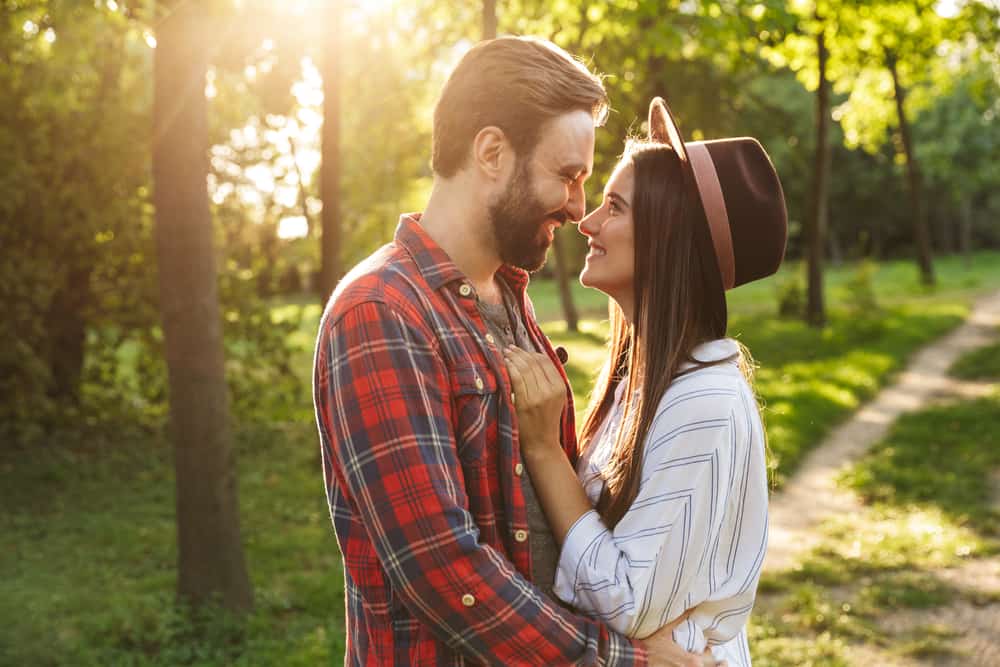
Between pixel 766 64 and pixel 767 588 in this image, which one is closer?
pixel 767 588

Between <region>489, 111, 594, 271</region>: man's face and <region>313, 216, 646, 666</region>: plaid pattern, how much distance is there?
16cm

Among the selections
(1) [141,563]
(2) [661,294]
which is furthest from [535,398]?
(1) [141,563]

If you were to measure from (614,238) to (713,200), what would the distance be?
0.31 metres

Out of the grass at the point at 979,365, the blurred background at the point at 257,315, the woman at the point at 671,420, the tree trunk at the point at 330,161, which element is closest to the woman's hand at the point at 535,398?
the woman at the point at 671,420

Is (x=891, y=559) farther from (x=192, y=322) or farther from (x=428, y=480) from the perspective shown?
(x=428, y=480)

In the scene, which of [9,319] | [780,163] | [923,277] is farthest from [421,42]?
[780,163]

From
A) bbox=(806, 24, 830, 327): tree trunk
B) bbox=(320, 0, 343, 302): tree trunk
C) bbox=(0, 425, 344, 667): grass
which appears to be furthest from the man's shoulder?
bbox=(806, 24, 830, 327): tree trunk

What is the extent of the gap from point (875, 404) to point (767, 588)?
6.52 metres

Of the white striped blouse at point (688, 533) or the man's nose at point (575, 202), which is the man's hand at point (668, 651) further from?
the man's nose at point (575, 202)

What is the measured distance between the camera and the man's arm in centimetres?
192

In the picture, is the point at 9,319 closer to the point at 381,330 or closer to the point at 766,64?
the point at 381,330

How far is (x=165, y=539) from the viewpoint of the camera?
832cm

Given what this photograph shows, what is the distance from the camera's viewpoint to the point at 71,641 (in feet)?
19.7

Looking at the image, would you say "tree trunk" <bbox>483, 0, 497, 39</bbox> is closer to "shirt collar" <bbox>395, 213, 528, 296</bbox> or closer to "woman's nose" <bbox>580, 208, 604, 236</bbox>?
"woman's nose" <bbox>580, 208, 604, 236</bbox>
